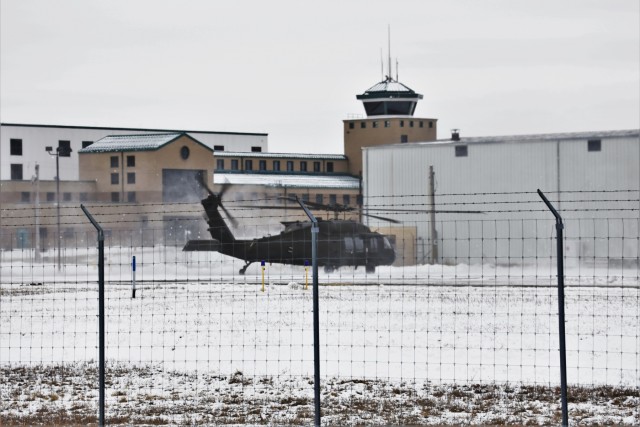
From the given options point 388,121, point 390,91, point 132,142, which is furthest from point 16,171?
point 390,91

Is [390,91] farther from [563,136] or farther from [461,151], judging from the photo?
[563,136]

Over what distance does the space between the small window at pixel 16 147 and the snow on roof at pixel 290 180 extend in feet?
54.5

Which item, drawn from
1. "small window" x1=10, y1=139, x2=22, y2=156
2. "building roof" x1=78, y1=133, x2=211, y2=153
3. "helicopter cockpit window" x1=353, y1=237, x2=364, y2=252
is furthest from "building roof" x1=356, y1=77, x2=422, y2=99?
"helicopter cockpit window" x1=353, y1=237, x2=364, y2=252

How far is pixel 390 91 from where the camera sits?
97.2 m

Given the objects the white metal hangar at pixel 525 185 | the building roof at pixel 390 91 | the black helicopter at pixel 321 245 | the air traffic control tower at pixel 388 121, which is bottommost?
the black helicopter at pixel 321 245

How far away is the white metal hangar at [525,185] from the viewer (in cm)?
5578

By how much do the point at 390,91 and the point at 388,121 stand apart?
328 cm

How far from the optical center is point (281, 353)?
20672 millimetres

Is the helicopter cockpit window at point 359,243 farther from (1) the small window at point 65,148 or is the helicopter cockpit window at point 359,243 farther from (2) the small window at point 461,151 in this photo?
(1) the small window at point 65,148

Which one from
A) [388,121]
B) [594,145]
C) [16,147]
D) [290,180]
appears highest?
[388,121]

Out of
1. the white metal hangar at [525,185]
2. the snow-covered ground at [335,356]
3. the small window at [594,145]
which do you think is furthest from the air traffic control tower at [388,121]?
the snow-covered ground at [335,356]

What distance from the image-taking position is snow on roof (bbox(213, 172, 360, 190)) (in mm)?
89537

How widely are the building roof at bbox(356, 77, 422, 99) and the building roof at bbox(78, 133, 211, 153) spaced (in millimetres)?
19270

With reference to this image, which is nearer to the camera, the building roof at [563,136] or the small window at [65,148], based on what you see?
the building roof at [563,136]
